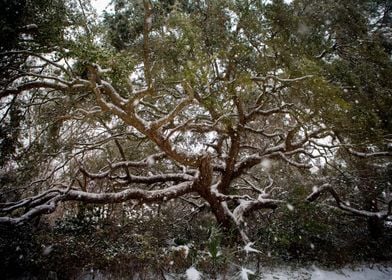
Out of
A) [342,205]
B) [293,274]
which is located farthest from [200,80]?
[342,205]

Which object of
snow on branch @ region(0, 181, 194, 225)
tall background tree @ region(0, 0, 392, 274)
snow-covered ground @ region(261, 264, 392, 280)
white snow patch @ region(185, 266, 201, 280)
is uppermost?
tall background tree @ region(0, 0, 392, 274)

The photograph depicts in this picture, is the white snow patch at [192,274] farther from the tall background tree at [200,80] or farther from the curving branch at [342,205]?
the curving branch at [342,205]

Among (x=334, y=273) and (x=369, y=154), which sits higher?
(x=369, y=154)

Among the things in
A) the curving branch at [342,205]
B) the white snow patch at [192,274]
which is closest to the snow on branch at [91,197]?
the white snow patch at [192,274]

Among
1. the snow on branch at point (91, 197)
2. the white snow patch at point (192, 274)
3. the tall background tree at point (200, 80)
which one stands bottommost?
the white snow patch at point (192, 274)

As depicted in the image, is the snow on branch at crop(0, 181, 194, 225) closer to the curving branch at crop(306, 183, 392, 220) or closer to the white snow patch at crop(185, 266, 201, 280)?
the white snow patch at crop(185, 266, 201, 280)

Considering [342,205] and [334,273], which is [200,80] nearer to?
[334,273]

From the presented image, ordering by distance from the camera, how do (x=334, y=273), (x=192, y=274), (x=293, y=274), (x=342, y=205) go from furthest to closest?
(x=342, y=205), (x=334, y=273), (x=293, y=274), (x=192, y=274)

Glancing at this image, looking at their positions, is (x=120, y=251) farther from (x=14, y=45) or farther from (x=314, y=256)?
(x=314, y=256)

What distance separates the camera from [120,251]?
5.16 m

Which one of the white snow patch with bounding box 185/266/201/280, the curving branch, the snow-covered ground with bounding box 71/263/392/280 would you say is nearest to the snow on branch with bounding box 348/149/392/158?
the curving branch

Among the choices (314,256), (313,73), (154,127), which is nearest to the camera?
(313,73)

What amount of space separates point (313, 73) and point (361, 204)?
611 centimetres

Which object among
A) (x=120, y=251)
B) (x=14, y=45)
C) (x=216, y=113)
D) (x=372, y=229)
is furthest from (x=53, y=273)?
(x=372, y=229)
